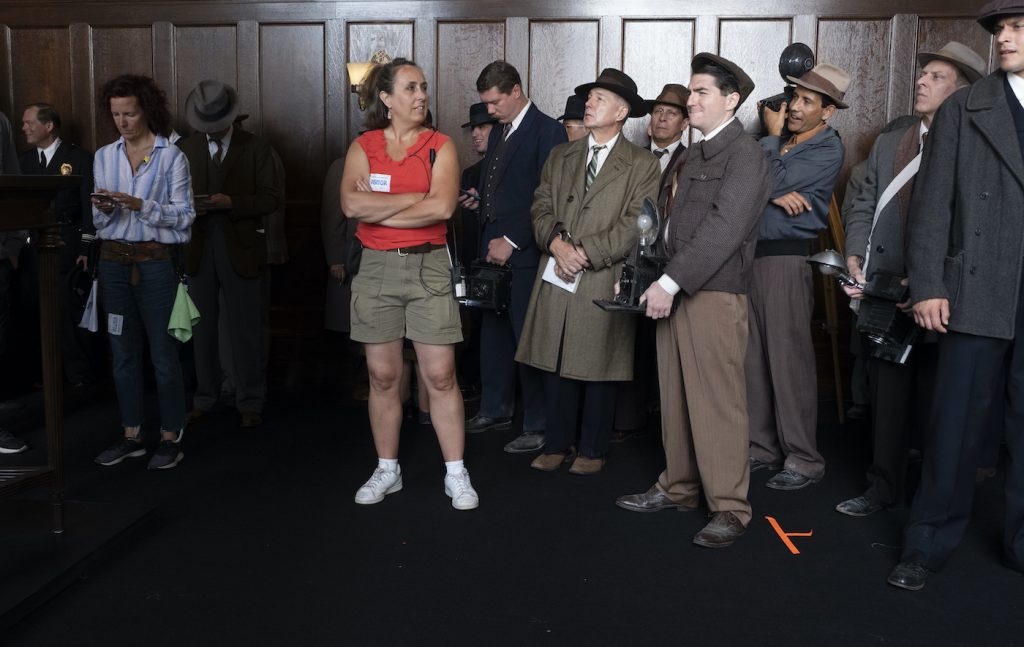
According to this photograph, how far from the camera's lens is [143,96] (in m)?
3.68

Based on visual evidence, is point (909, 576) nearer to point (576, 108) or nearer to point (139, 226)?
point (576, 108)

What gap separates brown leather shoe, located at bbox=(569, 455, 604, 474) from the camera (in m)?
3.84

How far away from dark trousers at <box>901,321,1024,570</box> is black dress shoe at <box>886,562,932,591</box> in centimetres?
2

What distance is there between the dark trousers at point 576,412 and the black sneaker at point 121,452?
1.67m

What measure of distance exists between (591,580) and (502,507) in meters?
0.70

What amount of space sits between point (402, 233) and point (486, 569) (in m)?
1.12

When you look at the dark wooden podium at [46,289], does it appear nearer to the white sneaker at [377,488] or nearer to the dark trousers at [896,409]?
the white sneaker at [377,488]

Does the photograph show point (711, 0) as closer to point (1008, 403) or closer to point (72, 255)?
point (1008, 403)

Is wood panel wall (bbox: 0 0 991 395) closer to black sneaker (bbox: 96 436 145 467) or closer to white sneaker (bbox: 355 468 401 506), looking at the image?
black sneaker (bbox: 96 436 145 467)

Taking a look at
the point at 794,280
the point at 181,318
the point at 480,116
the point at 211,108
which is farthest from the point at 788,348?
the point at 211,108

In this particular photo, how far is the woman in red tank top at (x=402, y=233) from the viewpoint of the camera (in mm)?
3152

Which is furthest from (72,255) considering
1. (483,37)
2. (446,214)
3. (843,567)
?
(843,567)

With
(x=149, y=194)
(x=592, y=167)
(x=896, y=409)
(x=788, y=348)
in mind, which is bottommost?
(x=896, y=409)

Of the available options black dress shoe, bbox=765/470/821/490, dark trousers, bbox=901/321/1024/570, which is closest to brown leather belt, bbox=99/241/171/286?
black dress shoe, bbox=765/470/821/490
